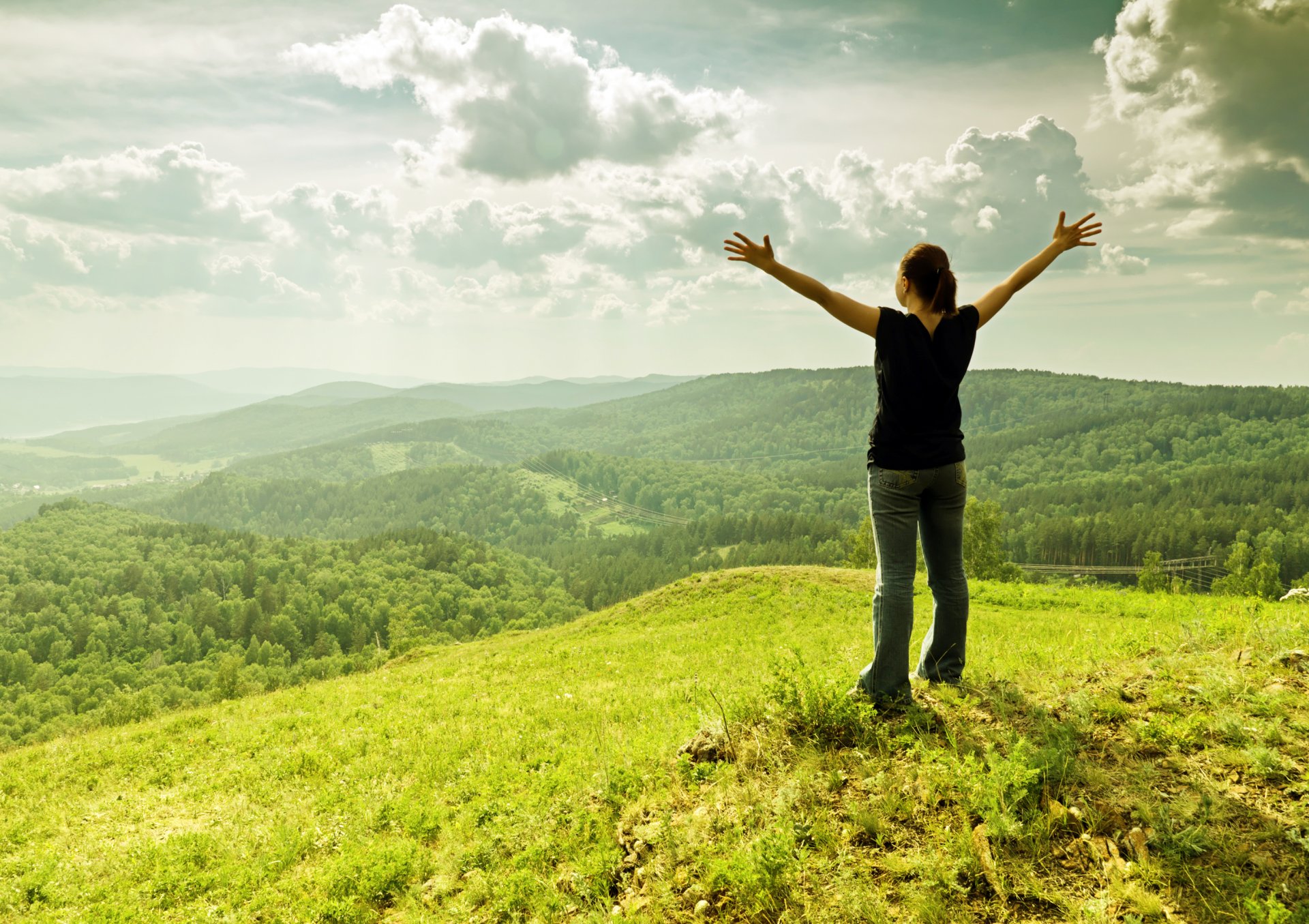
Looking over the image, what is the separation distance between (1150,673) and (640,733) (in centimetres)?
551

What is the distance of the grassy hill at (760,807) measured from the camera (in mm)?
3801

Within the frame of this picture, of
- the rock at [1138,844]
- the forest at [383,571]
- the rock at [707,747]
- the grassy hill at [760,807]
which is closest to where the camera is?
the rock at [1138,844]

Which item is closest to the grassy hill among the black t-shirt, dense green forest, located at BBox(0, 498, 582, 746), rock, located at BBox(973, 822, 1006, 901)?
rock, located at BBox(973, 822, 1006, 901)

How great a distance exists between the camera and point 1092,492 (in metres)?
151

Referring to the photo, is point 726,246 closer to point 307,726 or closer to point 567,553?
point 307,726

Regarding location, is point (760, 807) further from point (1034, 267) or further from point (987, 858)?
point (1034, 267)

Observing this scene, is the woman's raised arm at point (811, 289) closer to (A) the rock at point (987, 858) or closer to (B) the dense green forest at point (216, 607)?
(A) the rock at point (987, 858)

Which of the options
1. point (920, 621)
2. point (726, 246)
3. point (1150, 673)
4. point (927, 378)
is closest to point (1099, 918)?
point (1150, 673)

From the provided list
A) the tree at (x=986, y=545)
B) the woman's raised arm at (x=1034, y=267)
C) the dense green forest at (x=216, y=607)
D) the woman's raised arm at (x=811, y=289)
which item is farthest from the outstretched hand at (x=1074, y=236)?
the dense green forest at (x=216, y=607)

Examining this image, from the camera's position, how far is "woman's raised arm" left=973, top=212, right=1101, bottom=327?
566 centimetres

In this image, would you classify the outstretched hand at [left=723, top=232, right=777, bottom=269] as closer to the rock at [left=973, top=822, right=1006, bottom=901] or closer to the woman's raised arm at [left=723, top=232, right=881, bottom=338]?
the woman's raised arm at [left=723, top=232, right=881, bottom=338]

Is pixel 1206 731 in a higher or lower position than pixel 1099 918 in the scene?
higher

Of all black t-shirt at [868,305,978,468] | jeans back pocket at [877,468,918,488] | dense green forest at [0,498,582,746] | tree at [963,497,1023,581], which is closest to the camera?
black t-shirt at [868,305,978,468]

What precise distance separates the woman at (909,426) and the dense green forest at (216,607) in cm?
7385
